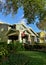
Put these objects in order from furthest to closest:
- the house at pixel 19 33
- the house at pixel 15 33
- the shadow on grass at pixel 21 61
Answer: the house at pixel 15 33
the house at pixel 19 33
the shadow on grass at pixel 21 61

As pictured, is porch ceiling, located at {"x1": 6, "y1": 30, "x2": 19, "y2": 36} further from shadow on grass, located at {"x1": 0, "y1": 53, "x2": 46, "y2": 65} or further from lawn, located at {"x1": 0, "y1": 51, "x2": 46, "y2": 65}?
shadow on grass, located at {"x1": 0, "y1": 53, "x2": 46, "y2": 65}

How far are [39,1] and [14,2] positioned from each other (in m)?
2.29

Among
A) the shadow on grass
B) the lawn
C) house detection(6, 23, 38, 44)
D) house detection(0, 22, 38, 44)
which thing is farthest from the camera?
house detection(0, 22, 38, 44)

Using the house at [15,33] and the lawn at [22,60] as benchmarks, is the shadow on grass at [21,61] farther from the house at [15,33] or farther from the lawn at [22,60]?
the house at [15,33]

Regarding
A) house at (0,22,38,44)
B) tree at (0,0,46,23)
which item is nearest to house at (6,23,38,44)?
house at (0,22,38,44)

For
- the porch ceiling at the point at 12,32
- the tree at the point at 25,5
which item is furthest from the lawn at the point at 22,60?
the porch ceiling at the point at 12,32

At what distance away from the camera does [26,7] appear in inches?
824

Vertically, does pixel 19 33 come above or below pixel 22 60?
above

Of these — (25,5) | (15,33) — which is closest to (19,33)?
(15,33)

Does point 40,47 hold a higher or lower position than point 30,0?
lower

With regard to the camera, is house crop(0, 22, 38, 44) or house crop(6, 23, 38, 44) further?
house crop(0, 22, 38, 44)

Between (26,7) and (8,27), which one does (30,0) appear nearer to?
(26,7)

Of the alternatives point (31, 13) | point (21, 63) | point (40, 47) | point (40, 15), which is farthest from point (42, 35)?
point (21, 63)

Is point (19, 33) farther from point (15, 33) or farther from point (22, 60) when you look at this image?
point (22, 60)
